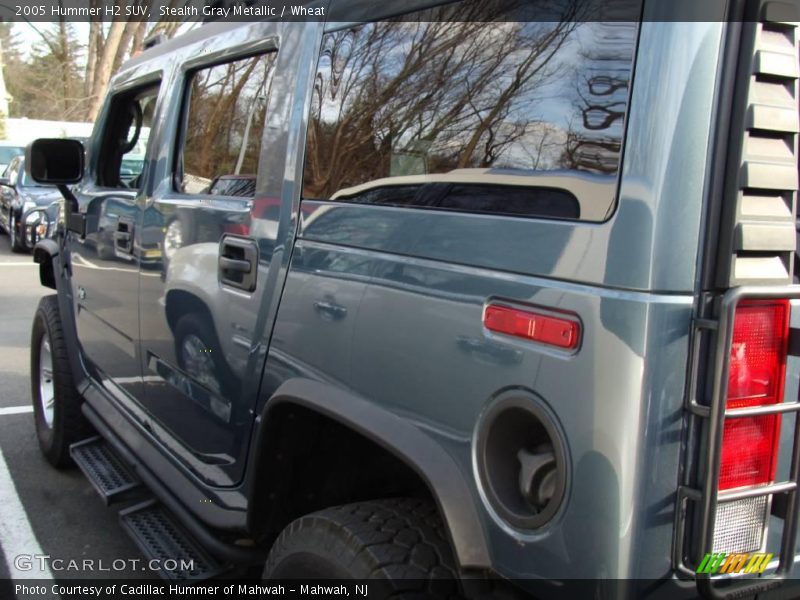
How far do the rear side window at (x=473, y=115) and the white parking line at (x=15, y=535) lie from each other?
2.30 meters

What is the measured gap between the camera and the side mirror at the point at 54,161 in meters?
3.92

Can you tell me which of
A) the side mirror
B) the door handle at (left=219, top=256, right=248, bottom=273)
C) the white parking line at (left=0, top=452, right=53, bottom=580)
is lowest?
the white parking line at (left=0, top=452, right=53, bottom=580)

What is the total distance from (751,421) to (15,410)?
5.39 metres

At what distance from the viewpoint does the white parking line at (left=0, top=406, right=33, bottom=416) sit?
554cm

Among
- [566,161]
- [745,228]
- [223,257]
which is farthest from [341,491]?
[745,228]

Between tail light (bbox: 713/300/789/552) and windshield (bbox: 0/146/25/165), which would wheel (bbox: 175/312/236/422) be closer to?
tail light (bbox: 713/300/789/552)

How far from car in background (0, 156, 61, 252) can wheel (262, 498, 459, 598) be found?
1175 cm

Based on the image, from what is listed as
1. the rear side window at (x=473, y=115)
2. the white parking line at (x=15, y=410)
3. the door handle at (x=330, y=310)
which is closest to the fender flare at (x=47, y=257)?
the white parking line at (x=15, y=410)

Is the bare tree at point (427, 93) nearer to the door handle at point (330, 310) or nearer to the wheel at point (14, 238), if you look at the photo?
the door handle at point (330, 310)

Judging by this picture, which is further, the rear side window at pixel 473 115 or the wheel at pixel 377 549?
the wheel at pixel 377 549

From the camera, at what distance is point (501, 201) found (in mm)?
1684

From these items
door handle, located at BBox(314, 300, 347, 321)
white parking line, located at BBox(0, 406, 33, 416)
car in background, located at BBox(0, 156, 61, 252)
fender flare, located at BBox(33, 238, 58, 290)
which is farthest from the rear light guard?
car in background, located at BBox(0, 156, 61, 252)

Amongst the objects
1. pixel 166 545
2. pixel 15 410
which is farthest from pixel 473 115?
pixel 15 410

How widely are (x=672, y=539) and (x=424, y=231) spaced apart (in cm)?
84
